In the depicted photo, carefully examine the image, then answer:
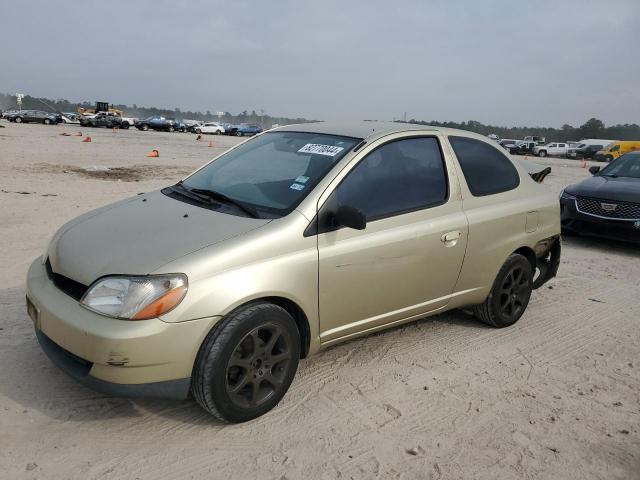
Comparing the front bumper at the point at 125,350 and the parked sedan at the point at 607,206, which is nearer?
the front bumper at the point at 125,350

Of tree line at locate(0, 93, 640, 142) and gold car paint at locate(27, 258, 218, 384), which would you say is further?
tree line at locate(0, 93, 640, 142)

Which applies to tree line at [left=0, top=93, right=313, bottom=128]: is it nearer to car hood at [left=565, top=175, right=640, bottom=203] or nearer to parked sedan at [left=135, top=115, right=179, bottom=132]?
parked sedan at [left=135, top=115, right=179, bottom=132]

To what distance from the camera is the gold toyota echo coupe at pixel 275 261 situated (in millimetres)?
2797

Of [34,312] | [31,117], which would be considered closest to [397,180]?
[34,312]

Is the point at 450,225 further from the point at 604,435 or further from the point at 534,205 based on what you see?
the point at 604,435

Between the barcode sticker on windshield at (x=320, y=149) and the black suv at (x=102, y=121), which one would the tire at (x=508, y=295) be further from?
the black suv at (x=102, y=121)

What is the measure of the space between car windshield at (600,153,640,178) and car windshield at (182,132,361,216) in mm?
6977

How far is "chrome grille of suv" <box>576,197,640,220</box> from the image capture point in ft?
25.4

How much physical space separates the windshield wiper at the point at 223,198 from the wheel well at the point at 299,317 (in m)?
0.52

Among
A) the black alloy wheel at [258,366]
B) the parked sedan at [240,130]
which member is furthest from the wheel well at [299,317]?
the parked sedan at [240,130]

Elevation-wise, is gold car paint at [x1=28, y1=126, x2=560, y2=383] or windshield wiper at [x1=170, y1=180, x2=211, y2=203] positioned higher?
windshield wiper at [x1=170, y1=180, x2=211, y2=203]

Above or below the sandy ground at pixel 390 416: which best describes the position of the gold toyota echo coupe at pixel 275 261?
above

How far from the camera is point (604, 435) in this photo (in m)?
3.21

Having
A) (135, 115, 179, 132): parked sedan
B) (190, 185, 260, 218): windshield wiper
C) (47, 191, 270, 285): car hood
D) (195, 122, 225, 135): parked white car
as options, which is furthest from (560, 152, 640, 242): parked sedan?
(195, 122, 225, 135): parked white car
